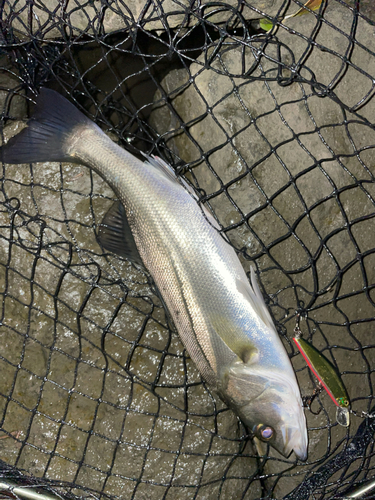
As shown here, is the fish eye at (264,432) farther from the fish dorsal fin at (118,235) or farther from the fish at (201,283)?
the fish dorsal fin at (118,235)

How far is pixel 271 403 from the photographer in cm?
223

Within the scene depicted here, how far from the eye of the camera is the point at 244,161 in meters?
2.54

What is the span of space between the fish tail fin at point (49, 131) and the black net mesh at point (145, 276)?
0.31 m

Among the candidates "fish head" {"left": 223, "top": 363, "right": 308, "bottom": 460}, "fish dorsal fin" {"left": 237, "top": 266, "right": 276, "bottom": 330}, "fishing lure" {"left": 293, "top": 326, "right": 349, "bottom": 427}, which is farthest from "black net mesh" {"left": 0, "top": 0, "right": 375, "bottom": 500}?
"fish head" {"left": 223, "top": 363, "right": 308, "bottom": 460}

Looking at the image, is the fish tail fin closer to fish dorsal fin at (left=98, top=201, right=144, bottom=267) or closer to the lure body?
fish dorsal fin at (left=98, top=201, right=144, bottom=267)

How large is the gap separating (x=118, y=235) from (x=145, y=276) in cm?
54

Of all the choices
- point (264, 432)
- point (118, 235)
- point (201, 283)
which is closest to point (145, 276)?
point (118, 235)

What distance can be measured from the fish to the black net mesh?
0.29m

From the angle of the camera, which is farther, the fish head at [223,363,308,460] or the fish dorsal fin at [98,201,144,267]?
the fish dorsal fin at [98,201,144,267]

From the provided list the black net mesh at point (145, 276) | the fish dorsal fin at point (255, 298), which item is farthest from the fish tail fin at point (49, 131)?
the fish dorsal fin at point (255, 298)

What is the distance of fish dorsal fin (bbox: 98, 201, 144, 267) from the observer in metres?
2.37

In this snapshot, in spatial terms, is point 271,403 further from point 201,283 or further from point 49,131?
point 49,131

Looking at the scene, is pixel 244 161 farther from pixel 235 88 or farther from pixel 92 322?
pixel 92 322

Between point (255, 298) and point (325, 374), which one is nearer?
point (255, 298)
